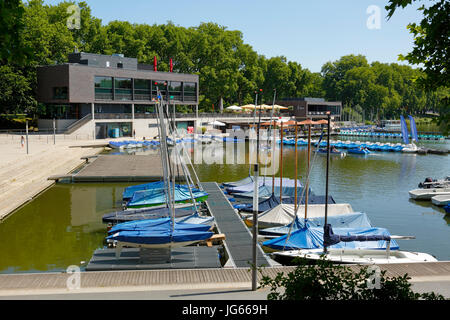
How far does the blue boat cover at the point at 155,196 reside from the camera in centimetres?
2645

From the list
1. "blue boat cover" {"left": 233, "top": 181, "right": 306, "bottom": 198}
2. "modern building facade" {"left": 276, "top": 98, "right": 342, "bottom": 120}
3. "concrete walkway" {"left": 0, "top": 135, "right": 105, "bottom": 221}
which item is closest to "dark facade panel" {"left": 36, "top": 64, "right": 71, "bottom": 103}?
"concrete walkway" {"left": 0, "top": 135, "right": 105, "bottom": 221}

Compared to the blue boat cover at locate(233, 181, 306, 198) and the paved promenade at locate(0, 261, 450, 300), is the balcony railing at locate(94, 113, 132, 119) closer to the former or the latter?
the blue boat cover at locate(233, 181, 306, 198)

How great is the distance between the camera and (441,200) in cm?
3222

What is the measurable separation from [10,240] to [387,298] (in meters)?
21.0

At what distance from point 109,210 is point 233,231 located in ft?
34.6

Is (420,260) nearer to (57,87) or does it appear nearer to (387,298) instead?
(387,298)

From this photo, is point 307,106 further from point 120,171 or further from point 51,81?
point 120,171

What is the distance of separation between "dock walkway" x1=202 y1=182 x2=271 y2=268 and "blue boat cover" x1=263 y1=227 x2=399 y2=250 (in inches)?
51.8

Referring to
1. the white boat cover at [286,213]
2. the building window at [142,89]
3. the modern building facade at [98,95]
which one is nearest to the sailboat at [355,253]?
the white boat cover at [286,213]

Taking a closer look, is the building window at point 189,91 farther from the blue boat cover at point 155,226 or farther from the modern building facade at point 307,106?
the blue boat cover at point 155,226

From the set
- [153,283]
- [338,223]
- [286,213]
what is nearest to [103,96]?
[286,213]

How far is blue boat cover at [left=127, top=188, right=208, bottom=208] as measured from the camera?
2645 centimetres

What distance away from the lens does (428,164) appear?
56.8m

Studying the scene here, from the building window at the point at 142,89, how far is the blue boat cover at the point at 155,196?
1931 inches
